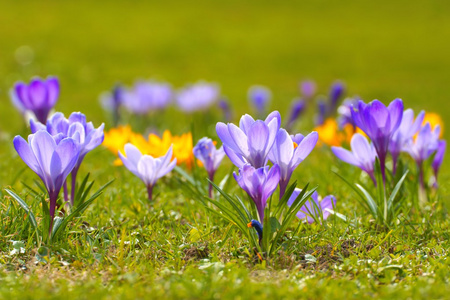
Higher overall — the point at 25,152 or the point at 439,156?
the point at 25,152

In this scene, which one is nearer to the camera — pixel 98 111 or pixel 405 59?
pixel 98 111

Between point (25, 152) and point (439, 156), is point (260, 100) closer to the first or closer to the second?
point (439, 156)

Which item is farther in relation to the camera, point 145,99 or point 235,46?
point 235,46

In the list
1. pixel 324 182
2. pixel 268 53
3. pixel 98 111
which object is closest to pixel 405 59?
pixel 268 53

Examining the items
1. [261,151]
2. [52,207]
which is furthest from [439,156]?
[52,207]

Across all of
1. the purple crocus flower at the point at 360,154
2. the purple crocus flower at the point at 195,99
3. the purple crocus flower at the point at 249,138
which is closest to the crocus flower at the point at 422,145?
the purple crocus flower at the point at 360,154

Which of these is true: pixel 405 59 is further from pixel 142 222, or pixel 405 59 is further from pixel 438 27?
pixel 142 222

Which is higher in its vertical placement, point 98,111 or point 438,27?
point 438,27
